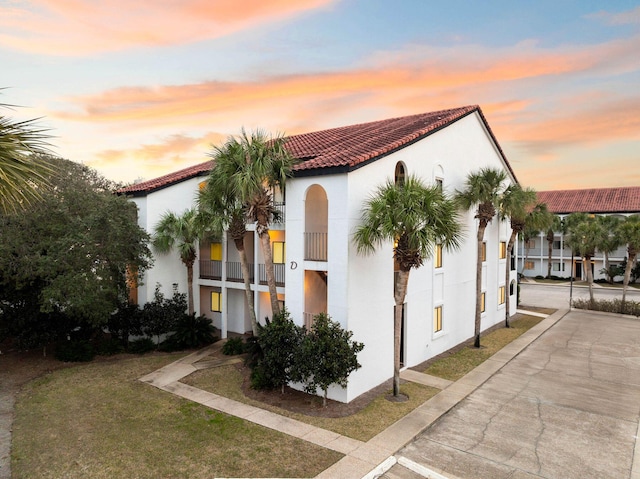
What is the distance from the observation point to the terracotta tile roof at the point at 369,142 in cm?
1370

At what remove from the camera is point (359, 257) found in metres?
13.7

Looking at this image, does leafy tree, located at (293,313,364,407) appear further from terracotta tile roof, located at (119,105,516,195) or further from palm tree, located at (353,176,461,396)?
terracotta tile roof, located at (119,105,516,195)

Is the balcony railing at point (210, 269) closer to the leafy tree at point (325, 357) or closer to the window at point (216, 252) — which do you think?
the window at point (216, 252)

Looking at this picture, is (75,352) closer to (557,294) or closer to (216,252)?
(216,252)

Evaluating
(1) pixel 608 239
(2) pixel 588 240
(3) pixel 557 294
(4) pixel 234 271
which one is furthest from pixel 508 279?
(1) pixel 608 239

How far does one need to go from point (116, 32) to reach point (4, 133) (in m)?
11.5

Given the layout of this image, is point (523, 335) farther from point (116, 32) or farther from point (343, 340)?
point (116, 32)

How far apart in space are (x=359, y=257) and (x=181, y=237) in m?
10.5

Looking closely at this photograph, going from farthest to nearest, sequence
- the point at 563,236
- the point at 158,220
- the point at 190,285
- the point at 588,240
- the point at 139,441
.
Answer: the point at 563,236 < the point at 588,240 < the point at 190,285 < the point at 158,220 < the point at 139,441

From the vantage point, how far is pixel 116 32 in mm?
14633

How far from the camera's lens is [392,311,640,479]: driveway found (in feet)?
31.3

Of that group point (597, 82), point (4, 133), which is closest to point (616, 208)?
point (597, 82)

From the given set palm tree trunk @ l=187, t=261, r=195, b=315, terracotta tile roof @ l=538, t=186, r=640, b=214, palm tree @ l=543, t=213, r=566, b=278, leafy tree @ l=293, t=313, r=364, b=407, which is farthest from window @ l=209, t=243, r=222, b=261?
terracotta tile roof @ l=538, t=186, r=640, b=214

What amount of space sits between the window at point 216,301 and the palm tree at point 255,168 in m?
A: 9.21
